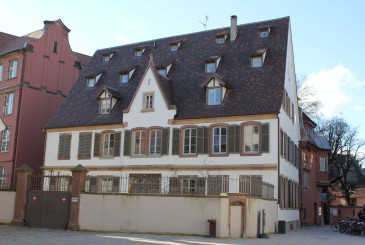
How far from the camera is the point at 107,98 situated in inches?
1410

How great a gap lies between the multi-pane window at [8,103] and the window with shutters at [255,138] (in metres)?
21.6

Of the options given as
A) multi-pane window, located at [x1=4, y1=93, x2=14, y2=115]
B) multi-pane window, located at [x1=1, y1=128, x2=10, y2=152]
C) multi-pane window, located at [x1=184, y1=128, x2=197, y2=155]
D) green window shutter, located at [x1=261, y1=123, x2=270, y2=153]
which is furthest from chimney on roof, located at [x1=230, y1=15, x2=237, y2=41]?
multi-pane window, located at [x1=1, y1=128, x2=10, y2=152]

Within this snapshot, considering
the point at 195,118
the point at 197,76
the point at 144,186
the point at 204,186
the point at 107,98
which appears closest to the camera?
the point at 204,186

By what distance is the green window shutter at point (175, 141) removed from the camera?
31172 millimetres

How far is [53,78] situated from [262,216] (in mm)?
26171

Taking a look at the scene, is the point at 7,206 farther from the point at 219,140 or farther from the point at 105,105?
the point at 219,140

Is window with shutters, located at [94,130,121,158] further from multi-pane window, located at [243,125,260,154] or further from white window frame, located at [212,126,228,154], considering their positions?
multi-pane window, located at [243,125,260,154]

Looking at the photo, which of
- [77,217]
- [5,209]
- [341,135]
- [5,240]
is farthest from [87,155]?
[341,135]

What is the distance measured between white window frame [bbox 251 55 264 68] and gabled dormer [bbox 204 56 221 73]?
2.72 metres

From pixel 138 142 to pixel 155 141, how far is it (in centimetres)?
146

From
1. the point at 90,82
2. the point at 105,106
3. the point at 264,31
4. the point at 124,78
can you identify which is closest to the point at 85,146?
the point at 105,106

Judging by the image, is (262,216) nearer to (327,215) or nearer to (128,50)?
(128,50)

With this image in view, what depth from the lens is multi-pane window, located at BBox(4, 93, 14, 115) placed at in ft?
132

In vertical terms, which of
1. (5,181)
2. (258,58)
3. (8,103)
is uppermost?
(258,58)
